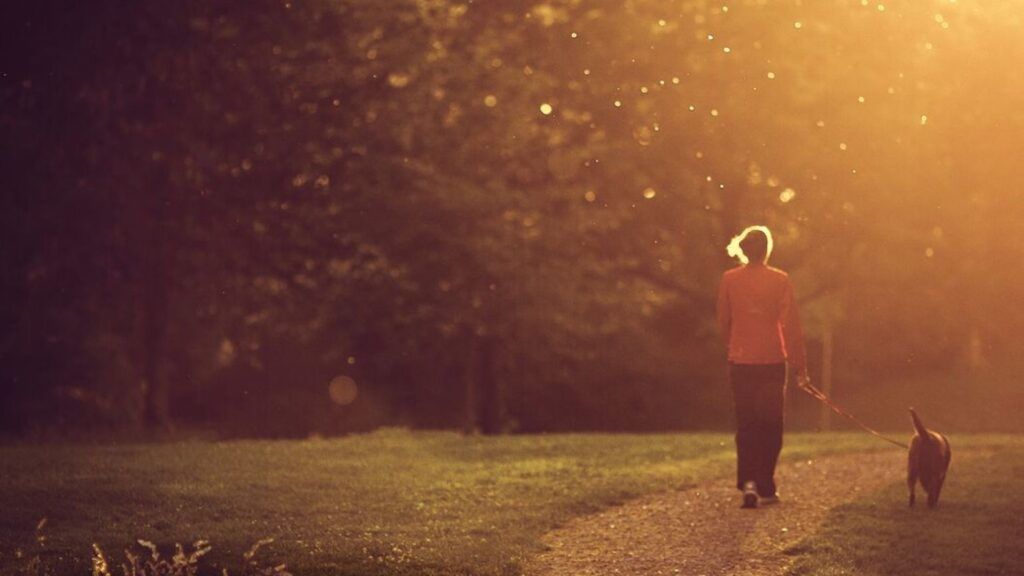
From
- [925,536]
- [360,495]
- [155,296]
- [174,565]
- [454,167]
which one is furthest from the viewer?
[155,296]

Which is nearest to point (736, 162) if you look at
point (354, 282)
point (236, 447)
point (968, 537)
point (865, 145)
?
point (865, 145)

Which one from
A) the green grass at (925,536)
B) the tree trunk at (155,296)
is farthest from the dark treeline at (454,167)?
the green grass at (925,536)

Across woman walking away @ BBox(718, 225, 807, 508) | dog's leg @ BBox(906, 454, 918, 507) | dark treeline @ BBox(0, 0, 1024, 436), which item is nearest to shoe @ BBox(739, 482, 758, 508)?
woman walking away @ BBox(718, 225, 807, 508)

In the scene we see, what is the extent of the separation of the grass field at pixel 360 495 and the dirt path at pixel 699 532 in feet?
0.81

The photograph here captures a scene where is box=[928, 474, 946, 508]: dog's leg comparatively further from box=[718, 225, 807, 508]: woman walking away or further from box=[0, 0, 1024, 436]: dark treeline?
box=[0, 0, 1024, 436]: dark treeline

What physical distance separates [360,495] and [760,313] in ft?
13.2

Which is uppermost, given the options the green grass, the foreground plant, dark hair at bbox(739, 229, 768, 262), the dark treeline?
the dark treeline

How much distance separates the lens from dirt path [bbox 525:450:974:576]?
967 cm

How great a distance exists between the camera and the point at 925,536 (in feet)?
34.8

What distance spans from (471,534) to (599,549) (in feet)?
3.47

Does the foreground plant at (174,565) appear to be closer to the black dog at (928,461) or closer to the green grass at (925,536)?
the green grass at (925,536)

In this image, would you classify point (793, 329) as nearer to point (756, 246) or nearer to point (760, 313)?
point (760, 313)

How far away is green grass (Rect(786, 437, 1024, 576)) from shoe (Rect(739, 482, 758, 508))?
675mm

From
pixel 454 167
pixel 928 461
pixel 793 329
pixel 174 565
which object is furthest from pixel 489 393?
pixel 174 565
